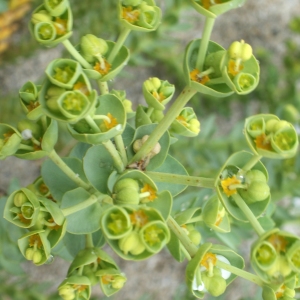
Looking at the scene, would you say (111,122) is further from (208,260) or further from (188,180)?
(208,260)

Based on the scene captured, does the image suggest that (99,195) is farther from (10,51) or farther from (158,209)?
(10,51)

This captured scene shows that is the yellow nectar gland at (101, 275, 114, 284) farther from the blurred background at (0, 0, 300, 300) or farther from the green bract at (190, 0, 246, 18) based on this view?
the green bract at (190, 0, 246, 18)

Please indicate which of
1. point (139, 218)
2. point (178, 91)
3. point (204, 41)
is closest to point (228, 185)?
point (139, 218)

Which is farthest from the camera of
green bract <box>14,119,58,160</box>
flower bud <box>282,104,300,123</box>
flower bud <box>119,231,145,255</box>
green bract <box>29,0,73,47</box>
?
flower bud <box>282,104,300,123</box>


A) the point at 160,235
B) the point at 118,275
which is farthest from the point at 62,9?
the point at 118,275

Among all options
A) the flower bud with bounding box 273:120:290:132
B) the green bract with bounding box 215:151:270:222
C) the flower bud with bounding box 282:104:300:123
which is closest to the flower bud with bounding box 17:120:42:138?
the green bract with bounding box 215:151:270:222

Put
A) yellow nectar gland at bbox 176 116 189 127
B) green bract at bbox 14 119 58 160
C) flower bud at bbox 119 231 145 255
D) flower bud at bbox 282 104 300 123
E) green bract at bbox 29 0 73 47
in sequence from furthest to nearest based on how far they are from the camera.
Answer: flower bud at bbox 282 104 300 123
yellow nectar gland at bbox 176 116 189 127
green bract at bbox 14 119 58 160
green bract at bbox 29 0 73 47
flower bud at bbox 119 231 145 255
